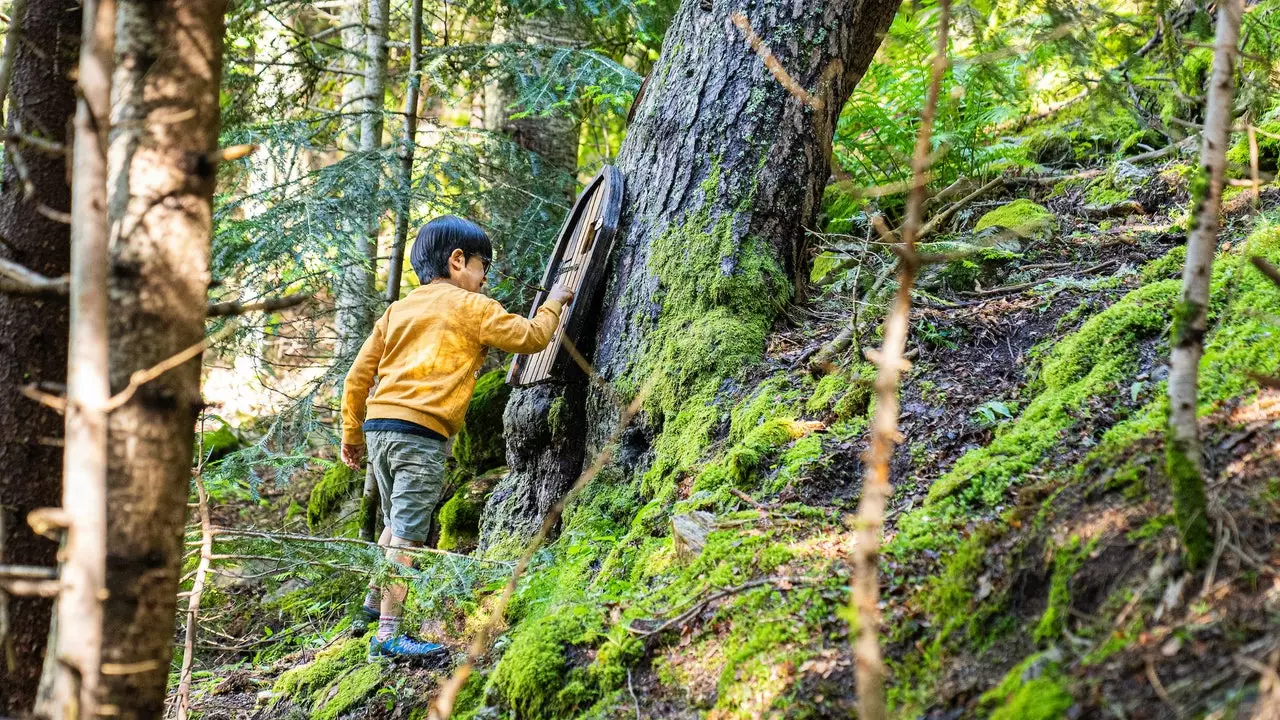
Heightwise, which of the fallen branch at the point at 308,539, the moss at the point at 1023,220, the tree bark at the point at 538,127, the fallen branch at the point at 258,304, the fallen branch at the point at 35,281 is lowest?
the fallen branch at the point at 308,539

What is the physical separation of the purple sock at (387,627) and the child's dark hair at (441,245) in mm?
1893

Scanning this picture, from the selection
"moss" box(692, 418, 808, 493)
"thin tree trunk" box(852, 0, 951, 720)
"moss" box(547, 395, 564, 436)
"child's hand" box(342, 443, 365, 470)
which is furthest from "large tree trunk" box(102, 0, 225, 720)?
"child's hand" box(342, 443, 365, 470)

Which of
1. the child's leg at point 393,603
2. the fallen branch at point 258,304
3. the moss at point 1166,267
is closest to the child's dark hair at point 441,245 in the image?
the child's leg at point 393,603

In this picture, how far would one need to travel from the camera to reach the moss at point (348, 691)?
4.06 m

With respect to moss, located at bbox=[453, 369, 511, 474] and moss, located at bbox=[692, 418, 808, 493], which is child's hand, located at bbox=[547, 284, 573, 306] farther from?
moss, located at bbox=[453, 369, 511, 474]

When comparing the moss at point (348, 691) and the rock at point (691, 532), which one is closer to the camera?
the rock at point (691, 532)

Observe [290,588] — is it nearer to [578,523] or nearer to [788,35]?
[578,523]

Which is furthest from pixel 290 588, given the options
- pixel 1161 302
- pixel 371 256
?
pixel 1161 302

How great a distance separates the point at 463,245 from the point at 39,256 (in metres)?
2.23

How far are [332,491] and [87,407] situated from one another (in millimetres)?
6736

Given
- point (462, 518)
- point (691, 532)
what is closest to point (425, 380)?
point (691, 532)

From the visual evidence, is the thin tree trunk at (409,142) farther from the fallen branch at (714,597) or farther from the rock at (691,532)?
the fallen branch at (714,597)

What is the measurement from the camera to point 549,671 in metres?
3.16

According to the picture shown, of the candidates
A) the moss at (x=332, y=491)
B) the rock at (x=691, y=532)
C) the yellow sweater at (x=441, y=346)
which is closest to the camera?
the rock at (x=691, y=532)
